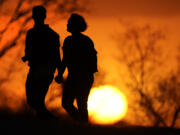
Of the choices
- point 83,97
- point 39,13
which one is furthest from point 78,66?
point 39,13

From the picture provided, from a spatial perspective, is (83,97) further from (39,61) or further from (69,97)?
(39,61)

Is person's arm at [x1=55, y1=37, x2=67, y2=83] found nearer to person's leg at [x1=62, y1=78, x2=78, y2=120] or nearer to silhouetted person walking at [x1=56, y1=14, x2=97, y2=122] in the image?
silhouetted person walking at [x1=56, y1=14, x2=97, y2=122]

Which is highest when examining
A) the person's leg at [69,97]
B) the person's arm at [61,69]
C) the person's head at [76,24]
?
the person's head at [76,24]

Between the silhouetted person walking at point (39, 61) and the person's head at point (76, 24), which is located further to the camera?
the person's head at point (76, 24)

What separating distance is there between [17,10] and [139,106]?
11799 millimetres

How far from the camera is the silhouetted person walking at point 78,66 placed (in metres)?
9.00

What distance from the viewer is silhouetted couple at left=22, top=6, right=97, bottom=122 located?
8.98 metres

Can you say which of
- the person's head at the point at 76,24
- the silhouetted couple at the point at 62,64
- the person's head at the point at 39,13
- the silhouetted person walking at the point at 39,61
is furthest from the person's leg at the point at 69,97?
the person's head at the point at 39,13

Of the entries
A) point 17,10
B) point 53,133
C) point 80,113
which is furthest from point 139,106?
point 53,133

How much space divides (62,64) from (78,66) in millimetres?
291

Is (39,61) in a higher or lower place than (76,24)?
lower

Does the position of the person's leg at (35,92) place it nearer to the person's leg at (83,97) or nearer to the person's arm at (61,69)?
the person's arm at (61,69)

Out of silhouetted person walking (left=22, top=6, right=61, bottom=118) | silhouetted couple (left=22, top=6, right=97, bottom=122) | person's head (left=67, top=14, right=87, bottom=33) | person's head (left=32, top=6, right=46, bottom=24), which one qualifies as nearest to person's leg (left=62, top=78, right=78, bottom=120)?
silhouetted couple (left=22, top=6, right=97, bottom=122)

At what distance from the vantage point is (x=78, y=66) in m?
9.02
